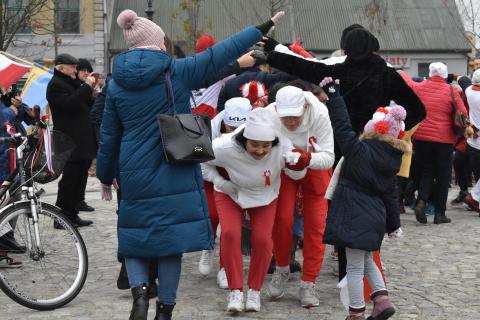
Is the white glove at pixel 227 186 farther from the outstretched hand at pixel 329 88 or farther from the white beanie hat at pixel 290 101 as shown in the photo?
the outstretched hand at pixel 329 88

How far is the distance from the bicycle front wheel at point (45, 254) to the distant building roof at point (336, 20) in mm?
41024

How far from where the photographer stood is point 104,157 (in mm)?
5703

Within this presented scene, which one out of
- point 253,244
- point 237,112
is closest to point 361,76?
point 237,112

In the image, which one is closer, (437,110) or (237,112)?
(237,112)

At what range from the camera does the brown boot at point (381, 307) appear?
586 centimetres

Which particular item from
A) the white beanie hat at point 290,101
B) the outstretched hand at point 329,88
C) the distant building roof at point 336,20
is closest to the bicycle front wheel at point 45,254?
the white beanie hat at point 290,101

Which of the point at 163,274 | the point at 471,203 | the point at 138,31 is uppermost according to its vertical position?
the point at 138,31

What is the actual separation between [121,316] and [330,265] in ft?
8.50

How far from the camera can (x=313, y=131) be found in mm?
6668

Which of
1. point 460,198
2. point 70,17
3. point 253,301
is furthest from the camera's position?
point 70,17

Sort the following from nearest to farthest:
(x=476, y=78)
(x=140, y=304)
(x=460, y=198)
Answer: (x=140, y=304)
(x=476, y=78)
(x=460, y=198)

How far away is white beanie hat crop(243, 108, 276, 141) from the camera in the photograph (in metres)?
6.25

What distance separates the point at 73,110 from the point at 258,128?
4.81 m

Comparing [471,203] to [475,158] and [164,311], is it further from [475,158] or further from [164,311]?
[164,311]
